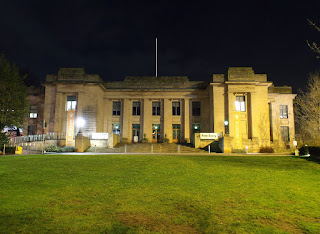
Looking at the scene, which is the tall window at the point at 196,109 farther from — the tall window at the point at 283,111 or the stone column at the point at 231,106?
the tall window at the point at 283,111

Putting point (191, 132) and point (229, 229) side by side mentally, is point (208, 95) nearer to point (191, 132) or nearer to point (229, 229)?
point (191, 132)

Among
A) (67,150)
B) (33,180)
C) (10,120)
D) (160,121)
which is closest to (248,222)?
(33,180)

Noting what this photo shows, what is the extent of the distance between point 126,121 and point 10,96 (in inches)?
654

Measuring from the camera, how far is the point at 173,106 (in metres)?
39.7

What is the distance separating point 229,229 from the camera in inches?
214

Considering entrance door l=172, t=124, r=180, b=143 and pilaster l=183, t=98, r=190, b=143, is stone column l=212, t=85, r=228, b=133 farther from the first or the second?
entrance door l=172, t=124, r=180, b=143

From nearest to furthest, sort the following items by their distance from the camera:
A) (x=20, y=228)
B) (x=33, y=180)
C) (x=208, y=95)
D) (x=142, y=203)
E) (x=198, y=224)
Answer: (x=20, y=228) < (x=198, y=224) < (x=142, y=203) < (x=33, y=180) < (x=208, y=95)

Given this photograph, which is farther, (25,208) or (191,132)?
(191,132)

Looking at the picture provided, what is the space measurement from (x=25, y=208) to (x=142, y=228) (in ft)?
11.2

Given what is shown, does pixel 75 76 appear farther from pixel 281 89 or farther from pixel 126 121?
pixel 281 89

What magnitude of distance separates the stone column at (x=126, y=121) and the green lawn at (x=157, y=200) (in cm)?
2630

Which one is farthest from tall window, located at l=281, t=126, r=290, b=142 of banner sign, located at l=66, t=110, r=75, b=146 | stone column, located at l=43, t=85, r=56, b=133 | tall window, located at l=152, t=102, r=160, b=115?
stone column, located at l=43, t=85, r=56, b=133

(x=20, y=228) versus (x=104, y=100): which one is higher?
(x=104, y=100)

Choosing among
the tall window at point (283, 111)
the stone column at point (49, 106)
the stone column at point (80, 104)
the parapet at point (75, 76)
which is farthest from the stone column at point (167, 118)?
the tall window at point (283, 111)
